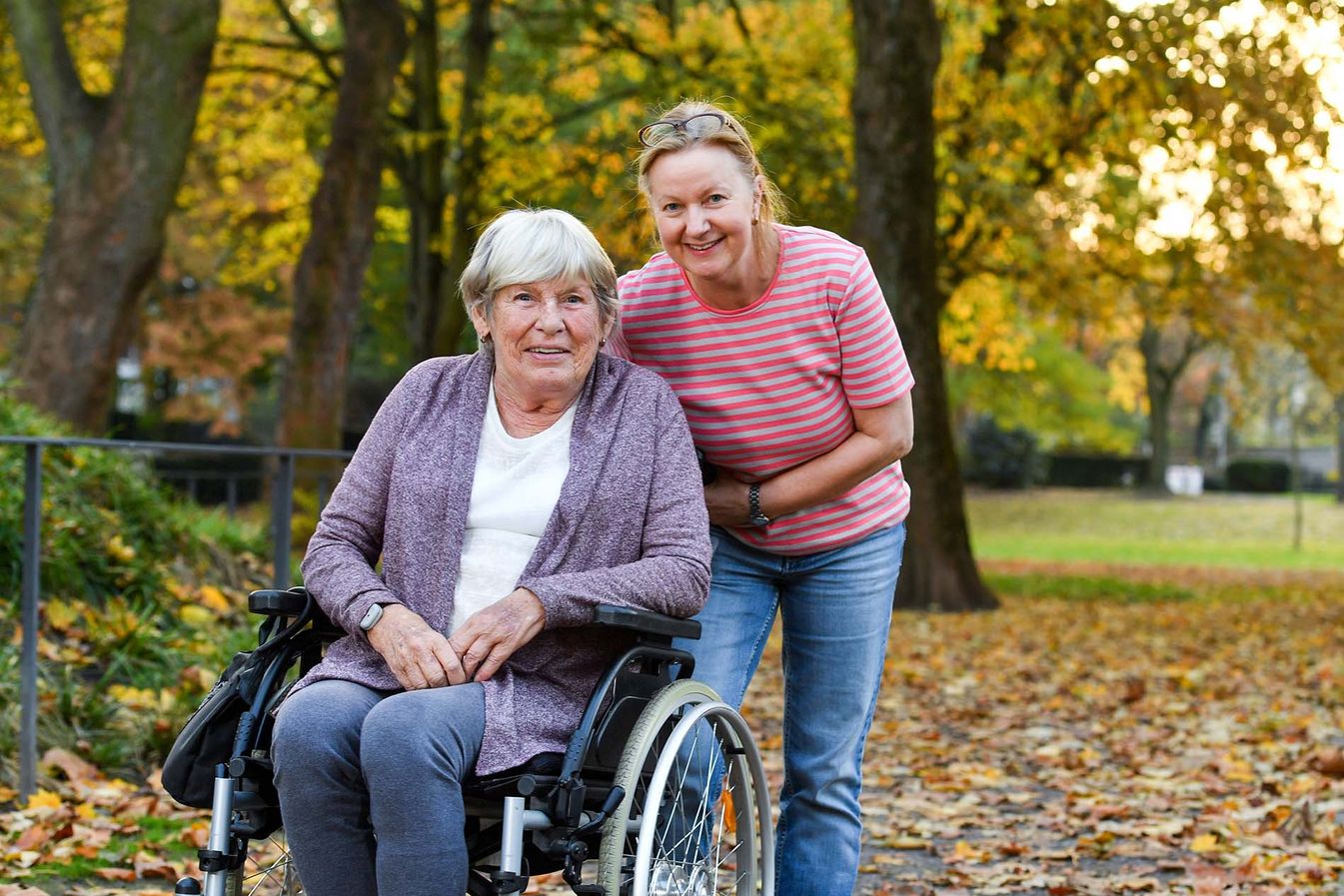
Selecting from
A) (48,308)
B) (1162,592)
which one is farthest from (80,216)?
(1162,592)

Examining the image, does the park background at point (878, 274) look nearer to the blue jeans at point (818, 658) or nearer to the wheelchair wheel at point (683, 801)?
the blue jeans at point (818, 658)

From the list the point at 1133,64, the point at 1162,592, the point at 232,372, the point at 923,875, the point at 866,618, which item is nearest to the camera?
the point at 866,618

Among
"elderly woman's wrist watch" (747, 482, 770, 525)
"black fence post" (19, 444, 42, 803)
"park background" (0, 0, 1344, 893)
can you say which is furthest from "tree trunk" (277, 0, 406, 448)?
"elderly woman's wrist watch" (747, 482, 770, 525)

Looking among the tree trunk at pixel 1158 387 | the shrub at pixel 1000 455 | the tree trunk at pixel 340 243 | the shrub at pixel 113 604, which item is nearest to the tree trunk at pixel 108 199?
the tree trunk at pixel 340 243

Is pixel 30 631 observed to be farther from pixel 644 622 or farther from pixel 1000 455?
pixel 1000 455

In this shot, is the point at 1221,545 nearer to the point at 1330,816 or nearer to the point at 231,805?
the point at 1330,816

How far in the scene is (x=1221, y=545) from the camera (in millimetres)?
27844

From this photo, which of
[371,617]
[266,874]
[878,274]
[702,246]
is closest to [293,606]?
[371,617]

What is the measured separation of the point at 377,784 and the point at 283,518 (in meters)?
3.63

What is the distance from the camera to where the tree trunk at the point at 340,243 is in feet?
39.6

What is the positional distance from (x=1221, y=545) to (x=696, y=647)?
86.7 ft

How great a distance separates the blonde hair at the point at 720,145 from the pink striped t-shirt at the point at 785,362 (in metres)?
0.07

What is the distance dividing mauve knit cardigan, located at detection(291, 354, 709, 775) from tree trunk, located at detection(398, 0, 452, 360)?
1365 cm

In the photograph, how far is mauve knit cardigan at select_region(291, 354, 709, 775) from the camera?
2816mm
